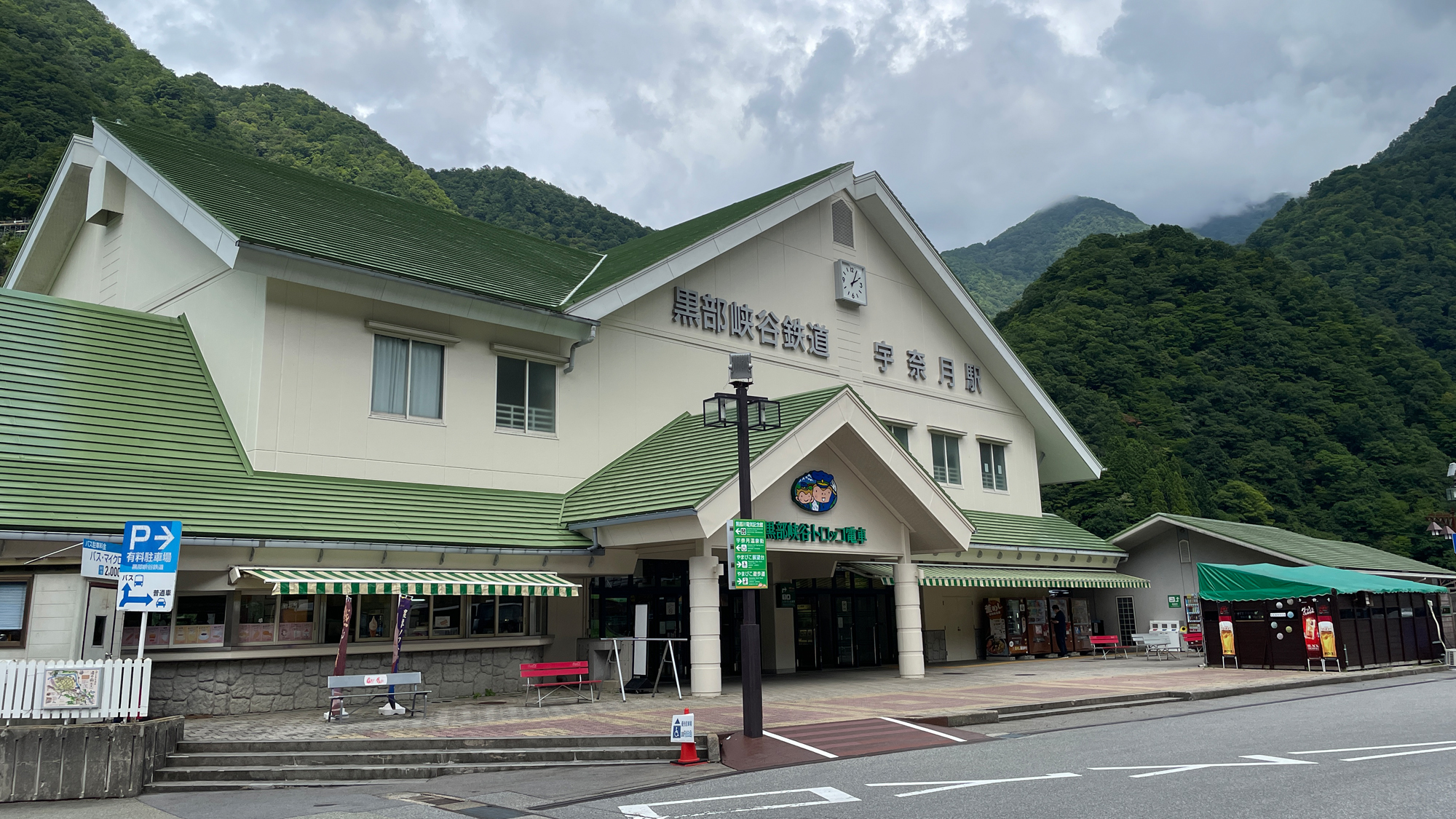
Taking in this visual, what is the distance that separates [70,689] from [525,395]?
9.62 metres

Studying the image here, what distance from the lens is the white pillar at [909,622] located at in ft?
68.1

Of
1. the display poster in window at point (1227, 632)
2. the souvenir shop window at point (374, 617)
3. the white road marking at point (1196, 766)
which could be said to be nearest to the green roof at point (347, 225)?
the souvenir shop window at point (374, 617)

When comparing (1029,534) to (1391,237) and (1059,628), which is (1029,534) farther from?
(1391,237)

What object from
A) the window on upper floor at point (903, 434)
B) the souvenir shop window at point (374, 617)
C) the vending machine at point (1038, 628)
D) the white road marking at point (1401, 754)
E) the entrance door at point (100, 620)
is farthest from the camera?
the vending machine at point (1038, 628)

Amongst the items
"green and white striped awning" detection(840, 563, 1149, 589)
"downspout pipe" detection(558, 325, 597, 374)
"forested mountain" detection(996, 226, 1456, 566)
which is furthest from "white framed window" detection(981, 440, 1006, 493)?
"forested mountain" detection(996, 226, 1456, 566)

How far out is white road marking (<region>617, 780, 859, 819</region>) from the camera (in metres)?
8.58

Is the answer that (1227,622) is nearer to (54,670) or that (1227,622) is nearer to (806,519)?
(806,519)

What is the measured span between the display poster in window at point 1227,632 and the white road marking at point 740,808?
57.9 ft

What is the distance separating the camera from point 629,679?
17.5 meters

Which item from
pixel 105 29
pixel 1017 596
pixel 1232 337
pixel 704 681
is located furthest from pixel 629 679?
pixel 105 29

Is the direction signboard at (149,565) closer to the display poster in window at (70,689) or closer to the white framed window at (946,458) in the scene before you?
the display poster in window at (70,689)

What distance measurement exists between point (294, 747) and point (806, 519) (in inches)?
376

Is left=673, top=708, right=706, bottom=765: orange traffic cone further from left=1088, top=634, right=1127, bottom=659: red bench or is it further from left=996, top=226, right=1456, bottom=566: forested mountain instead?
left=996, top=226, right=1456, bottom=566: forested mountain

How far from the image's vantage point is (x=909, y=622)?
20781 mm
